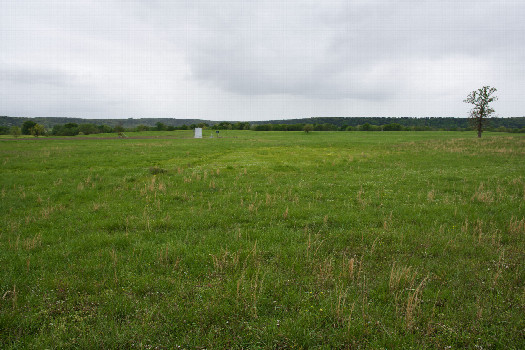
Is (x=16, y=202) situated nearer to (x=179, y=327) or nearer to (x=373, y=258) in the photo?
(x=179, y=327)

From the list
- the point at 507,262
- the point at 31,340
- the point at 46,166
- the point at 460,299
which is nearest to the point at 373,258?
the point at 460,299

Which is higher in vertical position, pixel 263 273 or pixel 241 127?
pixel 241 127

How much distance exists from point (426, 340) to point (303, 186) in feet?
37.1

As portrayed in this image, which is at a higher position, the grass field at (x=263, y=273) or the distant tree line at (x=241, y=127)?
the distant tree line at (x=241, y=127)

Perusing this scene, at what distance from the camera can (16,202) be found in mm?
12039

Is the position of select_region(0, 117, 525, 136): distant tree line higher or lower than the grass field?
higher

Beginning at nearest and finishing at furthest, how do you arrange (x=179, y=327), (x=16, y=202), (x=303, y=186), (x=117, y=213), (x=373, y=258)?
(x=179, y=327) < (x=373, y=258) < (x=117, y=213) < (x=16, y=202) < (x=303, y=186)

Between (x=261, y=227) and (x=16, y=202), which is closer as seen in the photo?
(x=261, y=227)

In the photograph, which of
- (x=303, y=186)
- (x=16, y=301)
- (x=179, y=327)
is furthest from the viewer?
(x=303, y=186)

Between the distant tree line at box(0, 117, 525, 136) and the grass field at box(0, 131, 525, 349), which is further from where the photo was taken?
the distant tree line at box(0, 117, 525, 136)

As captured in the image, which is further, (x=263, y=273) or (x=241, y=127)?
(x=241, y=127)

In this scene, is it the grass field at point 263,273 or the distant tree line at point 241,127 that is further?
the distant tree line at point 241,127

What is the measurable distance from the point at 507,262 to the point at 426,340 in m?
4.12

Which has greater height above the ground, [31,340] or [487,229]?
[487,229]
